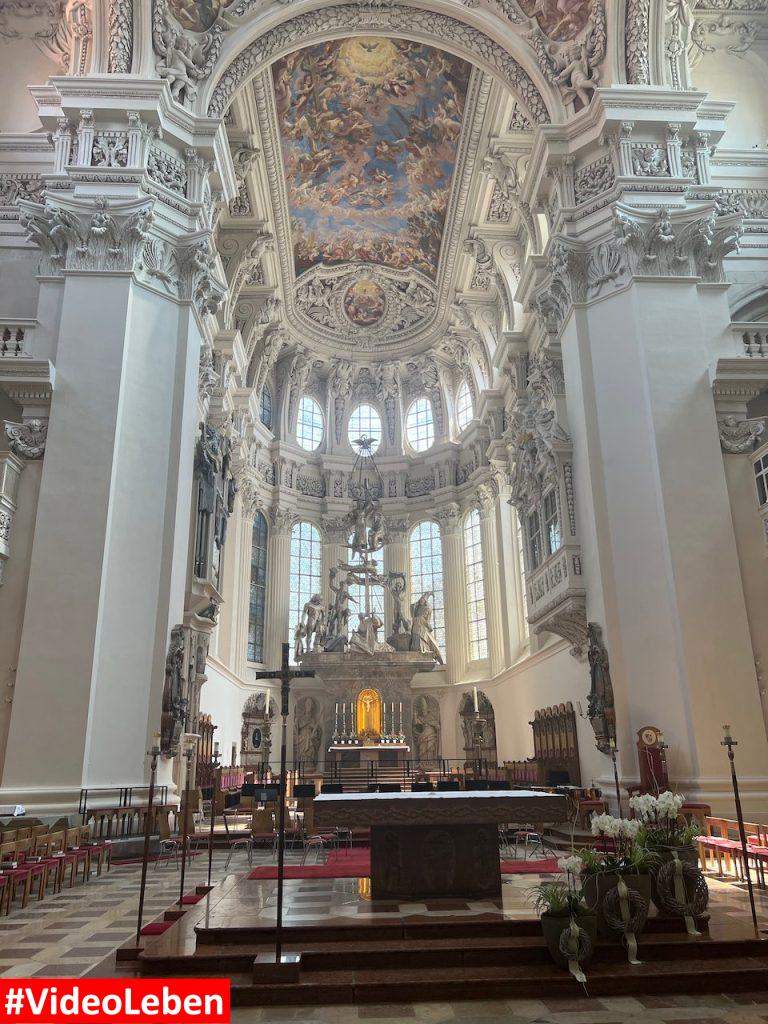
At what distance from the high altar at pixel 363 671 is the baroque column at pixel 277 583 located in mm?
779

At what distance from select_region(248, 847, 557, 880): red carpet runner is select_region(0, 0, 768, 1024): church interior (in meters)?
0.11

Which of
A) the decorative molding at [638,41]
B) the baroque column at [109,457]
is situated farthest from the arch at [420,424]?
the decorative molding at [638,41]

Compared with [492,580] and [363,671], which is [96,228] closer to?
[363,671]

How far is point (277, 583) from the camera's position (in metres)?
28.2

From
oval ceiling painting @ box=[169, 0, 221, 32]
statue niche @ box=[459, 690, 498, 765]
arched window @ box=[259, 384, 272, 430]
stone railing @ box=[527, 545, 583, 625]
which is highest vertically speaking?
oval ceiling painting @ box=[169, 0, 221, 32]

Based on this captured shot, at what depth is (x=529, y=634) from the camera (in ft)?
72.3

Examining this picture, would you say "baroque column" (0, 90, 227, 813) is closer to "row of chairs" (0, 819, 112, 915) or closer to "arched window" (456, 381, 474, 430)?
"row of chairs" (0, 819, 112, 915)

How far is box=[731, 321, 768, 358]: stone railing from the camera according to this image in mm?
14664

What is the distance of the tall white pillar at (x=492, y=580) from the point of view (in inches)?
1000

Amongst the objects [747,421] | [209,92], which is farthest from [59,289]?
[747,421]

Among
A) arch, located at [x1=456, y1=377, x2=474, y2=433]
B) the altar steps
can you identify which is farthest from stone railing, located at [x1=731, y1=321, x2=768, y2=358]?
arch, located at [x1=456, y1=377, x2=474, y2=433]

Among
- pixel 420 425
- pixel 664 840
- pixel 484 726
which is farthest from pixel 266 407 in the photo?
pixel 664 840

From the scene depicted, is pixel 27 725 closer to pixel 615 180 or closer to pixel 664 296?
pixel 664 296

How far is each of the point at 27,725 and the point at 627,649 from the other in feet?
32.3
